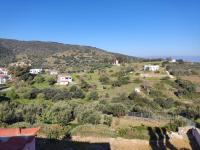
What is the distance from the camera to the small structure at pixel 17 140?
969 cm

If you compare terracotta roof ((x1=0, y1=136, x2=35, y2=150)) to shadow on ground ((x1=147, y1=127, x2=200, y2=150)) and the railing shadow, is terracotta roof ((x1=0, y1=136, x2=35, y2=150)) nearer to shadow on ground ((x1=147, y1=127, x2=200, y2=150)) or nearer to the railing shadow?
shadow on ground ((x1=147, y1=127, x2=200, y2=150))

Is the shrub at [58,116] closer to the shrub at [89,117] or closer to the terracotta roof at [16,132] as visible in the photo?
the shrub at [89,117]

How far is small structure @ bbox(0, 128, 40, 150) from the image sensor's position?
9.69m

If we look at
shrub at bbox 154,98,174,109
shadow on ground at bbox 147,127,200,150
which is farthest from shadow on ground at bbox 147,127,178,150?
shrub at bbox 154,98,174,109

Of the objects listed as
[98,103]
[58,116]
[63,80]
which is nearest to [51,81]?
[63,80]

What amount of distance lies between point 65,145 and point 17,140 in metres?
5.69

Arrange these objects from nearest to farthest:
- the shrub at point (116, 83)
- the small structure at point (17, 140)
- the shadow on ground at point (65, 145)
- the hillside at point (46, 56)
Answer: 1. the small structure at point (17, 140)
2. the shadow on ground at point (65, 145)
3. the shrub at point (116, 83)
4. the hillside at point (46, 56)

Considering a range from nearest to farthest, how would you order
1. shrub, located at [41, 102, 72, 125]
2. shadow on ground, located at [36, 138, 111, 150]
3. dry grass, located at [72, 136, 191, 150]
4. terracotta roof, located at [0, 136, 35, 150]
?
terracotta roof, located at [0, 136, 35, 150] < shadow on ground, located at [36, 138, 111, 150] < dry grass, located at [72, 136, 191, 150] < shrub, located at [41, 102, 72, 125]

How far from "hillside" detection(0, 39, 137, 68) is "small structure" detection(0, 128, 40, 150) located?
82.9 metres

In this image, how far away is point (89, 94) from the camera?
4750cm

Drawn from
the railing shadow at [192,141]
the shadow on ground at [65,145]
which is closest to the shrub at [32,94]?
the shadow on ground at [65,145]

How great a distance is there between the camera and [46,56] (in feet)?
402

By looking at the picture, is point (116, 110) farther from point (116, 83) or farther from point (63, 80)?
point (63, 80)

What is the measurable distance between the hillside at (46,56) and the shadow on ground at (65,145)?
78461 millimetres
